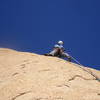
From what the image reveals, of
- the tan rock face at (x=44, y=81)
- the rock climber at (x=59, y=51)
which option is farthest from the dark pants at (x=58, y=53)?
the tan rock face at (x=44, y=81)

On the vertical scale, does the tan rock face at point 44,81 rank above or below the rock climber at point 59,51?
below

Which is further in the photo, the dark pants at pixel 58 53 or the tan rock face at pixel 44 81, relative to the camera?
the dark pants at pixel 58 53

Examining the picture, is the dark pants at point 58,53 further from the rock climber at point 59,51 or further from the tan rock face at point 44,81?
the tan rock face at point 44,81

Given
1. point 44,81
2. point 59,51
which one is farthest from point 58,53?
point 44,81

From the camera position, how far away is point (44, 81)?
1238cm

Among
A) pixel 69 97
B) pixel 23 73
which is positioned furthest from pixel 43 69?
pixel 69 97

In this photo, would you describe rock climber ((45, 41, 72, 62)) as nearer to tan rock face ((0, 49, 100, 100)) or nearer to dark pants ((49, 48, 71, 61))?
dark pants ((49, 48, 71, 61))

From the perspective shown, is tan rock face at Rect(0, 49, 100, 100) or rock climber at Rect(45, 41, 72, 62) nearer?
tan rock face at Rect(0, 49, 100, 100)

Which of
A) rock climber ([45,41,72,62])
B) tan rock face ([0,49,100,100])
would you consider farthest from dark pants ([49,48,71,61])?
tan rock face ([0,49,100,100])

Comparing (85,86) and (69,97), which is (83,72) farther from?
(69,97)

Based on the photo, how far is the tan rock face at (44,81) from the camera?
1114 cm

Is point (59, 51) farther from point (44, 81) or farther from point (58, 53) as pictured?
point (44, 81)

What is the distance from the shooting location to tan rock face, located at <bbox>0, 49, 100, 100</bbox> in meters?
11.1

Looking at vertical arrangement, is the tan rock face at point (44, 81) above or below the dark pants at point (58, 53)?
below
